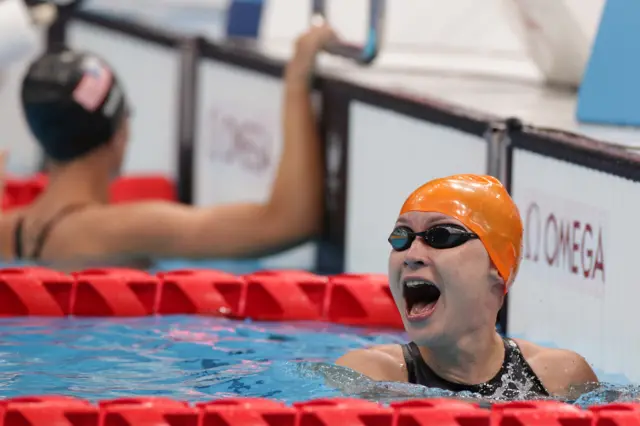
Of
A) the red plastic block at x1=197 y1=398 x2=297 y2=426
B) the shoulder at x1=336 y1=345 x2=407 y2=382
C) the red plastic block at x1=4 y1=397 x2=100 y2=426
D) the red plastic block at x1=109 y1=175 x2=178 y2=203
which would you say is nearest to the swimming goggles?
the shoulder at x1=336 y1=345 x2=407 y2=382

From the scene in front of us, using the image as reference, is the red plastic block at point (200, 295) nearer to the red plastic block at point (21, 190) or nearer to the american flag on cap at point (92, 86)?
the american flag on cap at point (92, 86)

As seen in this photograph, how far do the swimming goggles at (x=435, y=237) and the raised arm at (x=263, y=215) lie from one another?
210 centimetres

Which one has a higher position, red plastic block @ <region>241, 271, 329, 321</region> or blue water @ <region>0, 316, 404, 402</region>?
red plastic block @ <region>241, 271, 329, 321</region>

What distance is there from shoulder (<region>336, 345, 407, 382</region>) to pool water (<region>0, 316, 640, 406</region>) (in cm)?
2

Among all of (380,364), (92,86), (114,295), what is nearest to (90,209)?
(92,86)

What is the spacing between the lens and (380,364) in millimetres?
3184

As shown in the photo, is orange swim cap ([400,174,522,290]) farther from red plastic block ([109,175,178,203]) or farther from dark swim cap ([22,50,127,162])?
red plastic block ([109,175,178,203])

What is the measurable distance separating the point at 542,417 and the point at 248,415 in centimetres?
54

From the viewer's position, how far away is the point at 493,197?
121 inches

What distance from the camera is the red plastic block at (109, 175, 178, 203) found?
6.71 meters

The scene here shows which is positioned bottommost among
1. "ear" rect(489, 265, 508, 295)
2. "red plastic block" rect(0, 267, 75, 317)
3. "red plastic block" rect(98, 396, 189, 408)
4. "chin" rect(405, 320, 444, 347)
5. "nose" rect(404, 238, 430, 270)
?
"red plastic block" rect(0, 267, 75, 317)

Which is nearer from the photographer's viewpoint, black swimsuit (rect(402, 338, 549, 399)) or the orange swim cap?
the orange swim cap

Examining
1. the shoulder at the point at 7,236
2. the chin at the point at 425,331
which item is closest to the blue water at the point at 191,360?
the chin at the point at 425,331

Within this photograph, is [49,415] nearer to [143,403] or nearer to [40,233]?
[143,403]
